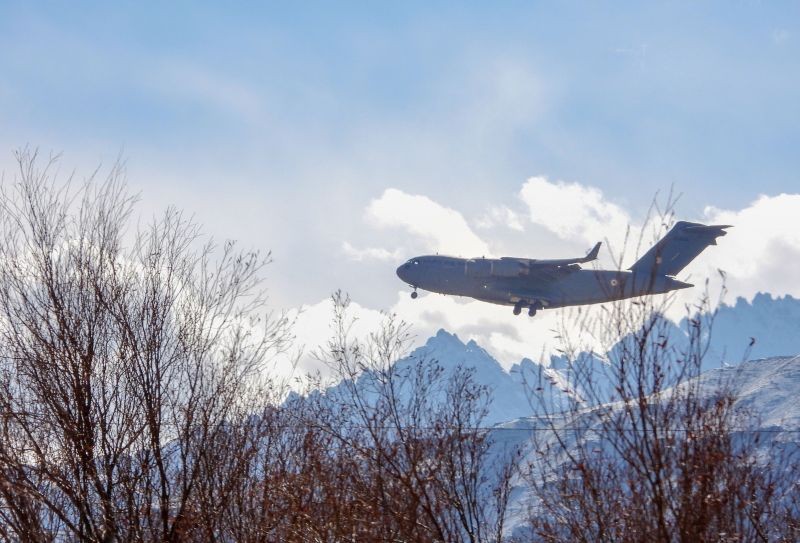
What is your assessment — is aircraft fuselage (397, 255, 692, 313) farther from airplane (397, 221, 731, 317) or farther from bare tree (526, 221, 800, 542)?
bare tree (526, 221, 800, 542)

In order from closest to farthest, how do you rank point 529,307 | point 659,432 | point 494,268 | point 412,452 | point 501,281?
point 659,432 < point 412,452 < point 494,268 < point 501,281 < point 529,307

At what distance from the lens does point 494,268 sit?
198 ft

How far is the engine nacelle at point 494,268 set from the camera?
6012 centimetres

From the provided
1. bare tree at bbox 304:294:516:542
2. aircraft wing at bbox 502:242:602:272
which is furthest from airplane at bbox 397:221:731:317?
bare tree at bbox 304:294:516:542

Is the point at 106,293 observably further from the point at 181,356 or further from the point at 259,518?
the point at 259,518

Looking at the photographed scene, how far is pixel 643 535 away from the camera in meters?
10.6

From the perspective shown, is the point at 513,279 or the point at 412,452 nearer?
the point at 412,452

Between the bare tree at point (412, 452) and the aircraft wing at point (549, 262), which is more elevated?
the aircraft wing at point (549, 262)

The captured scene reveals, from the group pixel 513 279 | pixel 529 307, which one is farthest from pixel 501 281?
pixel 529 307

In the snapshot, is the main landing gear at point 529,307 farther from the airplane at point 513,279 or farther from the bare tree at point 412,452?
the bare tree at point 412,452

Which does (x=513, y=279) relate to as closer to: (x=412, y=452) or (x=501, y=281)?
(x=501, y=281)

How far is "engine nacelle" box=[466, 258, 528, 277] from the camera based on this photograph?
197 ft

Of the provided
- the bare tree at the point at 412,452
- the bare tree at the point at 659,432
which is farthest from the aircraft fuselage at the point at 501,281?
the bare tree at the point at 659,432

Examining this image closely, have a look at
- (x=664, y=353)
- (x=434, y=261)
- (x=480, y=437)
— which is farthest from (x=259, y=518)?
(x=434, y=261)
